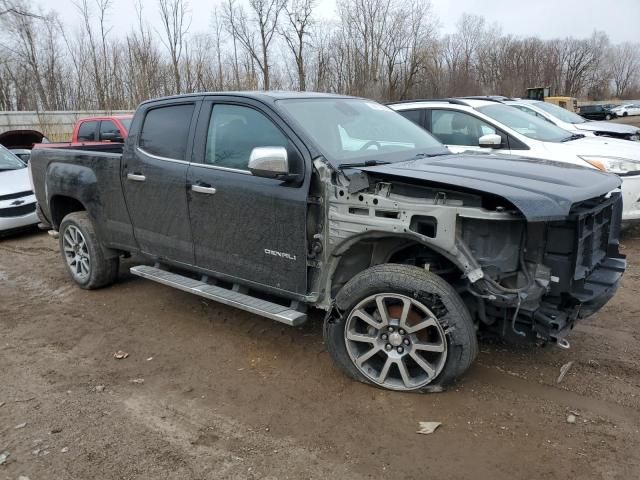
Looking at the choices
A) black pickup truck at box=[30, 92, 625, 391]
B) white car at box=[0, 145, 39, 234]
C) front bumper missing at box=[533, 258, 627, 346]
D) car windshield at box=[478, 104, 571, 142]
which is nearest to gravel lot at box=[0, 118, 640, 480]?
black pickup truck at box=[30, 92, 625, 391]

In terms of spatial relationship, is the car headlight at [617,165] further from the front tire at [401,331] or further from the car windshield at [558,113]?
the car windshield at [558,113]

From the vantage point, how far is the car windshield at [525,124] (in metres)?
7.52

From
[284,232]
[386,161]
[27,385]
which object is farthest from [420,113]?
[27,385]

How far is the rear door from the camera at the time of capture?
4.44m

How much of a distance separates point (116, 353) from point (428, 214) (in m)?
2.78

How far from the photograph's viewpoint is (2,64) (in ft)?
85.9

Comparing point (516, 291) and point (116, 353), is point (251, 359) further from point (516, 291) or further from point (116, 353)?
point (516, 291)

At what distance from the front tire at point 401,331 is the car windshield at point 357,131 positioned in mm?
899

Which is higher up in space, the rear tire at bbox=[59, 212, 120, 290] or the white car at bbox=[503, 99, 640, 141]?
the white car at bbox=[503, 99, 640, 141]

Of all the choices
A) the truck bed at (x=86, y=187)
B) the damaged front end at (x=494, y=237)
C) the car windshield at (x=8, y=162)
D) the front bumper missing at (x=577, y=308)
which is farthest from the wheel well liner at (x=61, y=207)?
the front bumper missing at (x=577, y=308)

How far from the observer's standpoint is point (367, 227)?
3371 millimetres

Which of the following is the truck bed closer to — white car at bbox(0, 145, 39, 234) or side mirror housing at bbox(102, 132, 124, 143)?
white car at bbox(0, 145, 39, 234)

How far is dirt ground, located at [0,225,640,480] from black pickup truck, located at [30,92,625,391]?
1.19ft

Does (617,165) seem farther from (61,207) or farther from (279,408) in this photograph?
(61,207)
